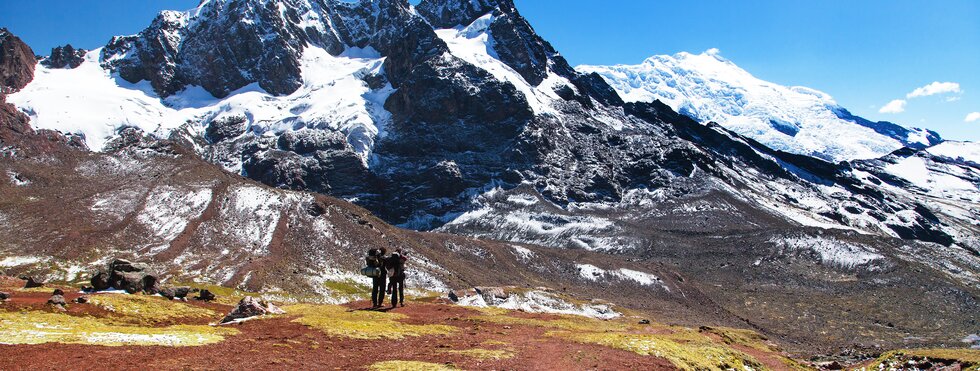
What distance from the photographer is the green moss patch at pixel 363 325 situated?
37375 millimetres

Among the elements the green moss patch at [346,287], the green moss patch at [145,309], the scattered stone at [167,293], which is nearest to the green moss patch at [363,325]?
the green moss patch at [145,309]

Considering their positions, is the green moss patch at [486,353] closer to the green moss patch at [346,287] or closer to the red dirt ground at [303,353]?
the red dirt ground at [303,353]

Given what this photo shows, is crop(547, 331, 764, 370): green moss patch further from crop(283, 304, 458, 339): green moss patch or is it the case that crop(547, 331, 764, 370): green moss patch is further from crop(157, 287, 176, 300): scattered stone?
crop(157, 287, 176, 300): scattered stone

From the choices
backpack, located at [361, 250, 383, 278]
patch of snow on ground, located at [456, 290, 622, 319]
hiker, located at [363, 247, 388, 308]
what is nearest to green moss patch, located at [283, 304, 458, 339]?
backpack, located at [361, 250, 383, 278]

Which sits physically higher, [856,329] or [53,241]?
[53,241]

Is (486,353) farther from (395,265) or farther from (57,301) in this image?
(57,301)

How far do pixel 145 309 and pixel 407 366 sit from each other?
70.2 feet

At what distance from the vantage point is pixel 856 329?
18500 centimetres

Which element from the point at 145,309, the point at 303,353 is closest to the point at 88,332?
the point at 145,309

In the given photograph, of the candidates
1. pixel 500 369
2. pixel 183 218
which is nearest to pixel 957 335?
pixel 500 369

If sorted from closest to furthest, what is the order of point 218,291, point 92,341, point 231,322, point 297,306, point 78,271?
1. point 92,341
2. point 231,322
3. point 297,306
4. point 218,291
5. point 78,271

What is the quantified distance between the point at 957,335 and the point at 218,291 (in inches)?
7828

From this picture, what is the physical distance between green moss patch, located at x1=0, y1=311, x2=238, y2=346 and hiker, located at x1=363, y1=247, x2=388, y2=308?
1365 centimetres

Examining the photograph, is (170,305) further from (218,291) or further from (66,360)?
(218,291)
